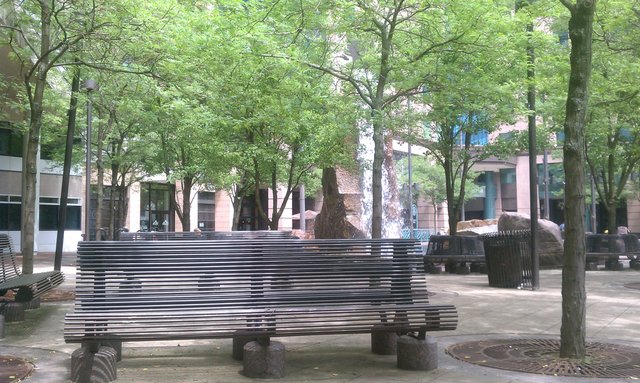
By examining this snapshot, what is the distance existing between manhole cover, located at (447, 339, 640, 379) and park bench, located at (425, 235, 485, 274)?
1098 centimetres

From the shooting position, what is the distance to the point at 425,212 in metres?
65.0

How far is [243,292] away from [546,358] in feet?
11.3

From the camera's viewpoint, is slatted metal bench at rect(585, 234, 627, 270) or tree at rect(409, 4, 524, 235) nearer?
tree at rect(409, 4, 524, 235)

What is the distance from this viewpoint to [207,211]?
5191 centimetres

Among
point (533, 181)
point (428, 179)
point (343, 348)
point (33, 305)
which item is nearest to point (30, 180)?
point (33, 305)

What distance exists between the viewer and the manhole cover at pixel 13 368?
587 cm

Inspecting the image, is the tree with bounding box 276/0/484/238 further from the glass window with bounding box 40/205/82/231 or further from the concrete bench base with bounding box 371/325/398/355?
the glass window with bounding box 40/205/82/231

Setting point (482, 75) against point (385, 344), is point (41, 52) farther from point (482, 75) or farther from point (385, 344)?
point (385, 344)

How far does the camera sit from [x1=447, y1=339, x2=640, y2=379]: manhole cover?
6118 mm

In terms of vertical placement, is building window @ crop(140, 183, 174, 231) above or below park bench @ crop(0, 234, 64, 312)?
above

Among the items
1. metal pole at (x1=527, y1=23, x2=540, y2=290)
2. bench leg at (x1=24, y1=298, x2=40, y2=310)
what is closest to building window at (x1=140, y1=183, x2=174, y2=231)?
bench leg at (x1=24, y1=298, x2=40, y2=310)

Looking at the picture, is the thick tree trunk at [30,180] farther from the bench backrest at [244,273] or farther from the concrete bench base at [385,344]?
the concrete bench base at [385,344]

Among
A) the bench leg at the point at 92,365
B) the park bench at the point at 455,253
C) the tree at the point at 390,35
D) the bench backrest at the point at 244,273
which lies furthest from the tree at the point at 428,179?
the bench leg at the point at 92,365

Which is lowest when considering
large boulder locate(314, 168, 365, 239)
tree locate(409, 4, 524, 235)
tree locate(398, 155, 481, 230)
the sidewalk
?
the sidewalk
